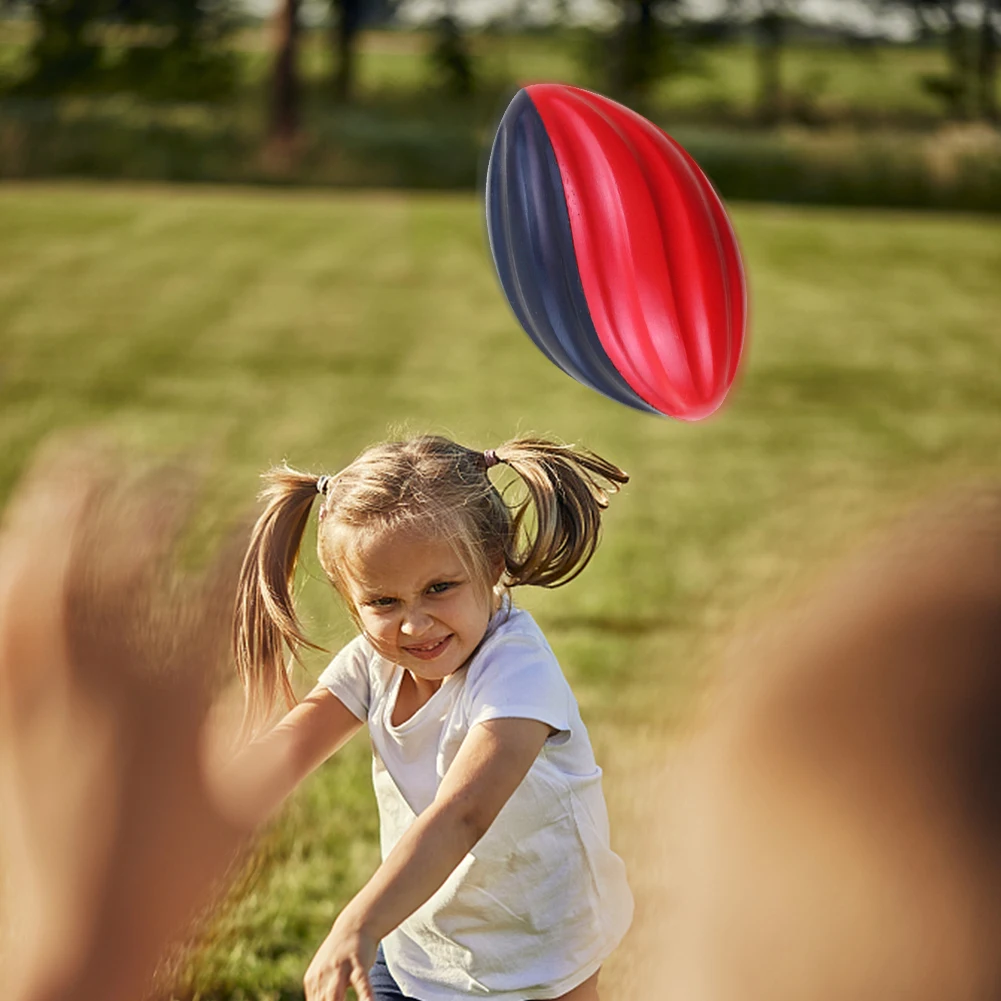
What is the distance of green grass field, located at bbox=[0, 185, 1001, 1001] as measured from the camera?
3678mm

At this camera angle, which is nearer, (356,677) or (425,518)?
(425,518)

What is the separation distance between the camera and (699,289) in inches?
79.7

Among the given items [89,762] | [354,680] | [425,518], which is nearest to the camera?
[89,762]

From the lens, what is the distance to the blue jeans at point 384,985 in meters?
2.08

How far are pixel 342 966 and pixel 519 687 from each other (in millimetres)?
516

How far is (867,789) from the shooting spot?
0.89m

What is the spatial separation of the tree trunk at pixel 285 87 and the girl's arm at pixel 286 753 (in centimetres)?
2004

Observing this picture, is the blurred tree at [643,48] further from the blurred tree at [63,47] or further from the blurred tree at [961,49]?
the blurred tree at [63,47]

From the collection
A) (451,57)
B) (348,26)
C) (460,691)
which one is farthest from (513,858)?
(348,26)

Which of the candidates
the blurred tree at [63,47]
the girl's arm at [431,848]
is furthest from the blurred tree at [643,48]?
the girl's arm at [431,848]

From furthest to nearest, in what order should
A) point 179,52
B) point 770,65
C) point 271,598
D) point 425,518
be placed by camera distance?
point 179,52, point 770,65, point 271,598, point 425,518

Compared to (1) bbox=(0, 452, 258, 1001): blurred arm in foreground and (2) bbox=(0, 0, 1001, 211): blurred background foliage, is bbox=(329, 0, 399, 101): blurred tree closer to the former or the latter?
(2) bbox=(0, 0, 1001, 211): blurred background foliage

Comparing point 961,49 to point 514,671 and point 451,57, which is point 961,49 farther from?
point 514,671

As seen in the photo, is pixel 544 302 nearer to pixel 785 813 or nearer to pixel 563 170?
pixel 563 170
